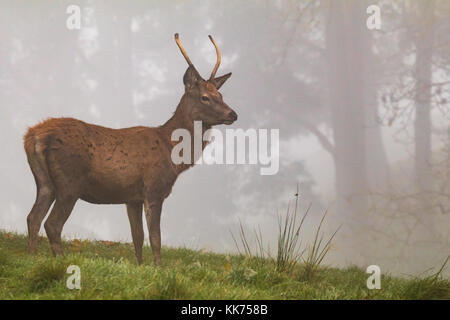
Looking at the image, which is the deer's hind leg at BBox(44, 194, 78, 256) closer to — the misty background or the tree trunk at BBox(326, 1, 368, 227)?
the misty background

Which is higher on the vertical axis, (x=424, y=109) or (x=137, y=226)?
(x=424, y=109)

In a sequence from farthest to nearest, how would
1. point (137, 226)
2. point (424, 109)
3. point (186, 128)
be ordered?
point (424, 109) → point (186, 128) → point (137, 226)

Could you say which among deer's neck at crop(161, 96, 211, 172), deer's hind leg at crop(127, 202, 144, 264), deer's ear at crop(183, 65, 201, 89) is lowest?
deer's hind leg at crop(127, 202, 144, 264)

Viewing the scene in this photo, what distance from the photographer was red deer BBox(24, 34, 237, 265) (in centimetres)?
640

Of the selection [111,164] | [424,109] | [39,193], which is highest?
[424,109]

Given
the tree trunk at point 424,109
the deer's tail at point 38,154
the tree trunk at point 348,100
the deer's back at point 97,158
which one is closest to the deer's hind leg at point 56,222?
the deer's back at point 97,158

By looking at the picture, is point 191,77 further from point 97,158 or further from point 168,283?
point 168,283

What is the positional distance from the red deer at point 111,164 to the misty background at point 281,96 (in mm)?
8520

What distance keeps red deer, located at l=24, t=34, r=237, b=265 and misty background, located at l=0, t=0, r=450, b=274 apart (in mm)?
8520

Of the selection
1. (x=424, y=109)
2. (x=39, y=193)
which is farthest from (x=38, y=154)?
(x=424, y=109)

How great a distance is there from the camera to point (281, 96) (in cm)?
Answer: 1928

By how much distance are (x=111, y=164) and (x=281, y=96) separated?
13.3 metres

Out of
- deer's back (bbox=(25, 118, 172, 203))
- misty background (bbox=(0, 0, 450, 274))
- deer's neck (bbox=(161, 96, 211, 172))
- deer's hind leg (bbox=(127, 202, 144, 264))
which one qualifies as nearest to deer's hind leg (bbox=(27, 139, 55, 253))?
deer's back (bbox=(25, 118, 172, 203))

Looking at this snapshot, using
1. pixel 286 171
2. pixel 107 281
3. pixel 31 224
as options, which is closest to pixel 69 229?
pixel 286 171
